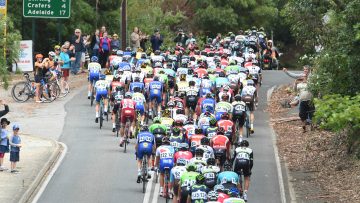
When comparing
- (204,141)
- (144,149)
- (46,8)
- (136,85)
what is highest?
(46,8)

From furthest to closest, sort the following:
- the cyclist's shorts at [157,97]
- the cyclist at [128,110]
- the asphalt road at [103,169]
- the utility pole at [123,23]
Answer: the utility pole at [123,23] → the cyclist's shorts at [157,97] → the cyclist at [128,110] → the asphalt road at [103,169]

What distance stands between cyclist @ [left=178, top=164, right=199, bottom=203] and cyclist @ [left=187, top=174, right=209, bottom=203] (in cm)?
56

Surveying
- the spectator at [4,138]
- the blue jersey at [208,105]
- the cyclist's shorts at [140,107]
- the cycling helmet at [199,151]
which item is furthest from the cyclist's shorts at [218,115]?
the cycling helmet at [199,151]

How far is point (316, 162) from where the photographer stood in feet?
108

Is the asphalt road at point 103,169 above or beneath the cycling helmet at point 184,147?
beneath

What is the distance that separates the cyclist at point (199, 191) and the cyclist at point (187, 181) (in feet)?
1.83

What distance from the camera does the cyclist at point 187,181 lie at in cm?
2444

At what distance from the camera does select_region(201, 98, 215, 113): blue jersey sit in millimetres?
33469

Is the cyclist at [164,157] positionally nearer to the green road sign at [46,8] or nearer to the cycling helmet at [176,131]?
the cycling helmet at [176,131]

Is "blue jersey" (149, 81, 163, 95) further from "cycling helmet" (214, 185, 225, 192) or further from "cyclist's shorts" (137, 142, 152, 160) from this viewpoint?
"cycling helmet" (214, 185, 225, 192)

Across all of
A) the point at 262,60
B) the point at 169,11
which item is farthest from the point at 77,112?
Answer: the point at 169,11

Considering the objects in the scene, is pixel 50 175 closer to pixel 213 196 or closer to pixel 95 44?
pixel 213 196

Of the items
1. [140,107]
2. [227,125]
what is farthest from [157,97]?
[227,125]

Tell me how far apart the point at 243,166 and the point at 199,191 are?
4.36 m
